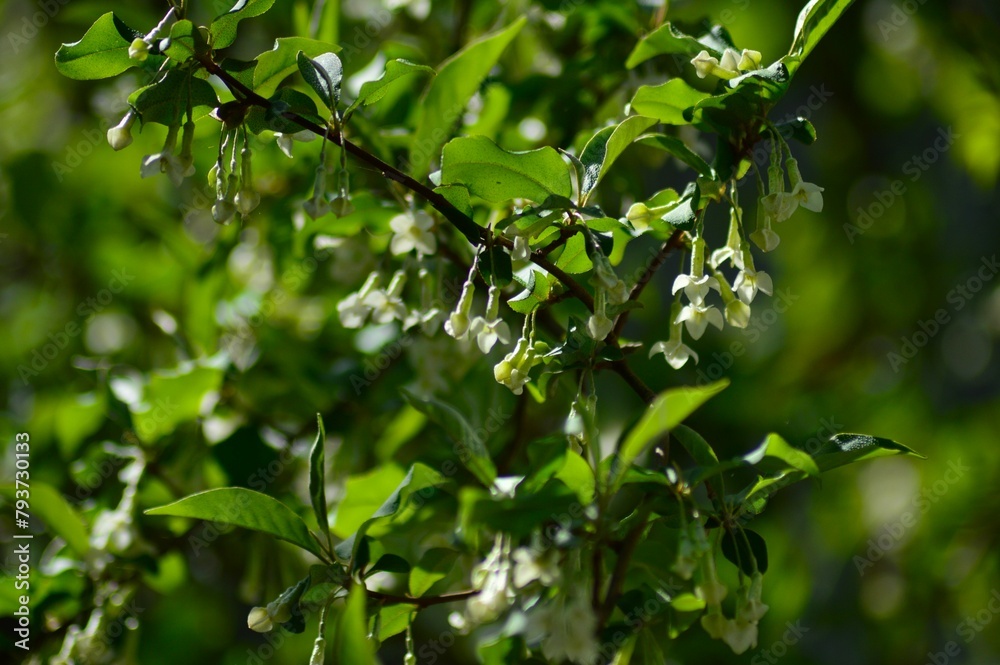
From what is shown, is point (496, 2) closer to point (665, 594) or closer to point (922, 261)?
point (665, 594)

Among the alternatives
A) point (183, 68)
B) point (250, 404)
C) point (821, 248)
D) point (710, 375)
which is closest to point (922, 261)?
point (821, 248)

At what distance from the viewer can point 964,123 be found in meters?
2.28

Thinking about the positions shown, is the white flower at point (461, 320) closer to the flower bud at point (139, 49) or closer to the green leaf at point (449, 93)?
the green leaf at point (449, 93)

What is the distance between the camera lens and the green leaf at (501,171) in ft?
2.32

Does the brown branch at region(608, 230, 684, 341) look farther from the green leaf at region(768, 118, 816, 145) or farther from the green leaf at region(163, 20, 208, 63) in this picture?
the green leaf at region(163, 20, 208, 63)

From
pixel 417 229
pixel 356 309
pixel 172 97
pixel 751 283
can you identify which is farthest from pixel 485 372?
pixel 172 97

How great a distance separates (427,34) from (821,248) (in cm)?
140

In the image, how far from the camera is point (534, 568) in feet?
1.91

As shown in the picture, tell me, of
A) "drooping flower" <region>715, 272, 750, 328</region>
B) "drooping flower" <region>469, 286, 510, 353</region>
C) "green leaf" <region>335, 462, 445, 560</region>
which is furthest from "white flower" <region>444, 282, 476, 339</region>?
"drooping flower" <region>715, 272, 750, 328</region>

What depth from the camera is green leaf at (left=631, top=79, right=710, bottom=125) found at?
739 mm

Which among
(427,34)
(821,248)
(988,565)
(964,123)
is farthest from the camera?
(821,248)

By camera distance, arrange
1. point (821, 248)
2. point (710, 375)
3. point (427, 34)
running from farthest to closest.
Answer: point (821, 248) → point (427, 34) → point (710, 375)

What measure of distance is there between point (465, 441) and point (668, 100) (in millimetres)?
342

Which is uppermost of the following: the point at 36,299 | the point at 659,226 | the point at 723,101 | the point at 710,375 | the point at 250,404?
the point at 723,101
